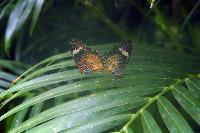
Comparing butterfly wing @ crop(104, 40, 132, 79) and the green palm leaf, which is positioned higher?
butterfly wing @ crop(104, 40, 132, 79)

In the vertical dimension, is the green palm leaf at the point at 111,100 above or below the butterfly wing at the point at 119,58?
below

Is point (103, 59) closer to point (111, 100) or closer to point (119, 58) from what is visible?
point (119, 58)

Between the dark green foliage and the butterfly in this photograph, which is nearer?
the dark green foliage

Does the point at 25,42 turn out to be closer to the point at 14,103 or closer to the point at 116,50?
the point at 14,103

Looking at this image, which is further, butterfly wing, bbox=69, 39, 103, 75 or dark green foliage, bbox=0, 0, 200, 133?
butterfly wing, bbox=69, 39, 103, 75

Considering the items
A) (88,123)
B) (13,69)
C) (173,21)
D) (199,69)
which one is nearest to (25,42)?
(13,69)

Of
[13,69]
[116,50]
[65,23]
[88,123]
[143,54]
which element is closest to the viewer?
[88,123]

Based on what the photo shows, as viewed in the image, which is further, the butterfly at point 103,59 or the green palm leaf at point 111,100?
the butterfly at point 103,59

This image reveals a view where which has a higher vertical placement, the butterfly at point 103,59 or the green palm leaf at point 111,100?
the butterfly at point 103,59
